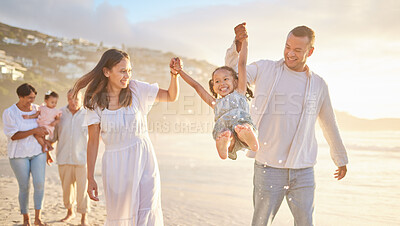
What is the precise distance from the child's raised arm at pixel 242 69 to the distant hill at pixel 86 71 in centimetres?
3148

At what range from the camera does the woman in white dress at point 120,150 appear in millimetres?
3256

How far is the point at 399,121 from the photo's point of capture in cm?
3584

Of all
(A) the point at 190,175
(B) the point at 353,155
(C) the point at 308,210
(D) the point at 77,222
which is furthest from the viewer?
(B) the point at 353,155

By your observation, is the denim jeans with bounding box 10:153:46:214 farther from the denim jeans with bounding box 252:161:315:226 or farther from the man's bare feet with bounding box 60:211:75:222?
the denim jeans with bounding box 252:161:315:226

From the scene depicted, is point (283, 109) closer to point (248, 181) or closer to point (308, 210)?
point (308, 210)

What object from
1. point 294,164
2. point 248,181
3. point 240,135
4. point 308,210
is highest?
point 240,135

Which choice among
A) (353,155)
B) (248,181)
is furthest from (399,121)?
(248,181)

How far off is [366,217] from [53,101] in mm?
6354

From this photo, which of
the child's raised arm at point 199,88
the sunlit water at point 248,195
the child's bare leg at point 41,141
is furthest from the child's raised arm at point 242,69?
the sunlit water at point 248,195

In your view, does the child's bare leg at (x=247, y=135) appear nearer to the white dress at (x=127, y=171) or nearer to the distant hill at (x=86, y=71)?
the white dress at (x=127, y=171)

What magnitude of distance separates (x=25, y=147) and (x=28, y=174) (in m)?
0.44

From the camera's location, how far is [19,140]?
5.69 meters

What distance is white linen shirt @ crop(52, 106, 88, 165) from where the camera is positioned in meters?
6.09

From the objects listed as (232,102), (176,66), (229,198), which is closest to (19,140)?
(176,66)
